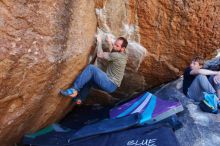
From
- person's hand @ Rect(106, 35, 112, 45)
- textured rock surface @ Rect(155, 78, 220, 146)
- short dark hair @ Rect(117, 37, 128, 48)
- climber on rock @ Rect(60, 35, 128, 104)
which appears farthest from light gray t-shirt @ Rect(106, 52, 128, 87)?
textured rock surface @ Rect(155, 78, 220, 146)

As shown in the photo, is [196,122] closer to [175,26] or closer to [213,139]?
[213,139]

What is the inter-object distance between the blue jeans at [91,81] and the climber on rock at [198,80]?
1270 mm

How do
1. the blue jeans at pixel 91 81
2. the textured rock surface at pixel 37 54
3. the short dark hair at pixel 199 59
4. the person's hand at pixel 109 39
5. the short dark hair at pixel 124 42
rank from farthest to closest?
the short dark hair at pixel 199 59 → the person's hand at pixel 109 39 → the short dark hair at pixel 124 42 → the blue jeans at pixel 91 81 → the textured rock surface at pixel 37 54

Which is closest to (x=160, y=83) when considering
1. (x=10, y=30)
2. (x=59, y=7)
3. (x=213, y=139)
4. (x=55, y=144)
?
(x=213, y=139)

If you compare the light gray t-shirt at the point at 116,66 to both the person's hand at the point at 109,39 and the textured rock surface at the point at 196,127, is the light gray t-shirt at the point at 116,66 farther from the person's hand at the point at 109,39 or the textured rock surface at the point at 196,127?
the textured rock surface at the point at 196,127

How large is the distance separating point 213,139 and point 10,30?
2840mm

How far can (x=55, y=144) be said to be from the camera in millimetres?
4766

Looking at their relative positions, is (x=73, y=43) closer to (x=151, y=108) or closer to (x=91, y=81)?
(x=91, y=81)

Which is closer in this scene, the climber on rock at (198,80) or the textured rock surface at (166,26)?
the textured rock surface at (166,26)

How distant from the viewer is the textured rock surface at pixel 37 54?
3842 mm

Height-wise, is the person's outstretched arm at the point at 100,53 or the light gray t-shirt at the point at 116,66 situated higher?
the person's outstretched arm at the point at 100,53

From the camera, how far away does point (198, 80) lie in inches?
219

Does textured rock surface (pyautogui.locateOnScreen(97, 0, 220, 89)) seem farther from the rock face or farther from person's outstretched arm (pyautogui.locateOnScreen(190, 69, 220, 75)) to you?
person's outstretched arm (pyautogui.locateOnScreen(190, 69, 220, 75))

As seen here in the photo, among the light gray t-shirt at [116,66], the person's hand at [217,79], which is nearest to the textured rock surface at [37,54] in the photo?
the light gray t-shirt at [116,66]
